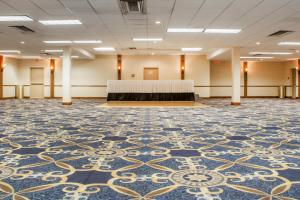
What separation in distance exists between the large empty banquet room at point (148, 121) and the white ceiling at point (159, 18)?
0.11 ft

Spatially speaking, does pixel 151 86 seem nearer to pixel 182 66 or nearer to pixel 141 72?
pixel 141 72

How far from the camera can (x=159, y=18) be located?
8.23 m

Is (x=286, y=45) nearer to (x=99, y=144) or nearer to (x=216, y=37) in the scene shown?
(x=216, y=37)

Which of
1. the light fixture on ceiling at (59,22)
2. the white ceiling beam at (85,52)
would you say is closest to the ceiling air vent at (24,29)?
the light fixture on ceiling at (59,22)

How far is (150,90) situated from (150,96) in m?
0.29

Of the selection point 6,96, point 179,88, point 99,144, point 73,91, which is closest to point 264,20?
point 179,88

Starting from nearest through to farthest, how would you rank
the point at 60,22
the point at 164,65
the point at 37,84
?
1. the point at 60,22
2. the point at 164,65
3. the point at 37,84

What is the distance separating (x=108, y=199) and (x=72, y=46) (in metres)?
13.1

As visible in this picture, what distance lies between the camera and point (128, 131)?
4941 mm

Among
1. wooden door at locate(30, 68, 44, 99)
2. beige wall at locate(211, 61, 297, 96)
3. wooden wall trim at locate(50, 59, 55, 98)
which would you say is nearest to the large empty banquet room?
wooden door at locate(30, 68, 44, 99)

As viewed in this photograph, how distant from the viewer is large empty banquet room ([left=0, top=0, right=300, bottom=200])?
221 centimetres

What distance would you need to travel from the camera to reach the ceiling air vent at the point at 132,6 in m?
6.59

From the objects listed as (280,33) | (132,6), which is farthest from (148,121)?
(280,33)

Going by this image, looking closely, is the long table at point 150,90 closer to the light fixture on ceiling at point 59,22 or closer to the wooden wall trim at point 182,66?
the light fixture on ceiling at point 59,22
